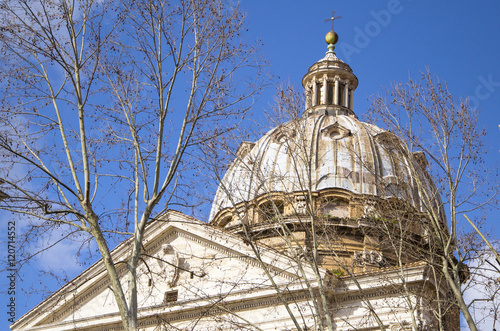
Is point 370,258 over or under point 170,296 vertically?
over

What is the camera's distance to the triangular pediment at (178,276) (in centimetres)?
3147

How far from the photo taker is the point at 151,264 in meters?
33.9

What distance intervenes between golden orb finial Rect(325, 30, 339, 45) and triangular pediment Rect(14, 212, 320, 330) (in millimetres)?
30963

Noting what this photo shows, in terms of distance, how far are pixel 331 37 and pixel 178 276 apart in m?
32.6

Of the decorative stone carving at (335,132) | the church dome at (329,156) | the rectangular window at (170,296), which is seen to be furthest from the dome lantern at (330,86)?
the rectangular window at (170,296)

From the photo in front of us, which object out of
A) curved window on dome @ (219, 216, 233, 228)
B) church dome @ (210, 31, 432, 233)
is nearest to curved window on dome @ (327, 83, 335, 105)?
church dome @ (210, 31, 432, 233)

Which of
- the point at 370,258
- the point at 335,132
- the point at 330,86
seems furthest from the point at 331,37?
the point at 370,258

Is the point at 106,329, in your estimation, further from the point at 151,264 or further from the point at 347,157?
the point at 347,157

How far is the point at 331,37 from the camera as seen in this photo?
62.3 m

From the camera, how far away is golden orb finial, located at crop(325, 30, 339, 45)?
205ft

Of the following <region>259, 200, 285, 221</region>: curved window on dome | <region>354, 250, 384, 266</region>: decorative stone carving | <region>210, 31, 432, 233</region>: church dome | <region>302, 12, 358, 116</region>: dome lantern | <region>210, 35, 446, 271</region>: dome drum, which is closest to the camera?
<region>259, 200, 285, 221</region>: curved window on dome

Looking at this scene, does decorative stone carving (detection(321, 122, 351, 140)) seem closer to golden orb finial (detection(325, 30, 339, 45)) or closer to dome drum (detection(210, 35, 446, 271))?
→ dome drum (detection(210, 35, 446, 271))

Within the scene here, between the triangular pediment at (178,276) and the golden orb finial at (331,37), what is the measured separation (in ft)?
102

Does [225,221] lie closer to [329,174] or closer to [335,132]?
[329,174]
